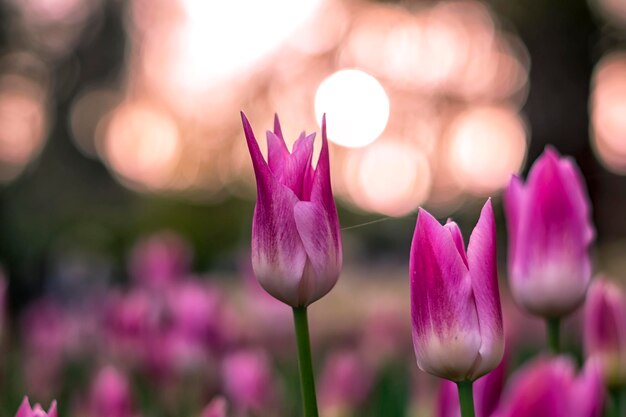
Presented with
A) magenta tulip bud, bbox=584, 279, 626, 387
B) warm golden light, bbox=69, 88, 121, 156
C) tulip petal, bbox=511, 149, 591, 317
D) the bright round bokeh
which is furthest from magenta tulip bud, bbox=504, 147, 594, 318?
warm golden light, bbox=69, 88, 121, 156

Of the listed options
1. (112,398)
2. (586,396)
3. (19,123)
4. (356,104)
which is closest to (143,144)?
(19,123)

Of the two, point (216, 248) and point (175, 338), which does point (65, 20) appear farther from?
point (175, 338)

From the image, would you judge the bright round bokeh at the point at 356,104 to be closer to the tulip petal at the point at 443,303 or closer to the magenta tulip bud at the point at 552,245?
the magenta tulip bud at the point at 552,245

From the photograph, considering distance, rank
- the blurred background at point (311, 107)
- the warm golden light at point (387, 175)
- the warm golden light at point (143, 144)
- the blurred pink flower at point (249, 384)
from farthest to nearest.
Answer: the warm golden light at point (143, 144)
the warm golden light at point (387, 175)
the blurred background at point (311, 107)
the blurred pink flower at point (249, 384)

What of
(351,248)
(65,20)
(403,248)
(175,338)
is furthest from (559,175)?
(65,20)

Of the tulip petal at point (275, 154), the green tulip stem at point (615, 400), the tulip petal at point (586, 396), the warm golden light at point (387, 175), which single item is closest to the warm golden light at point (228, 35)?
the warm golden light at point (387, 175)

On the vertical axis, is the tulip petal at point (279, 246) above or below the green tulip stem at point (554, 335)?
above
